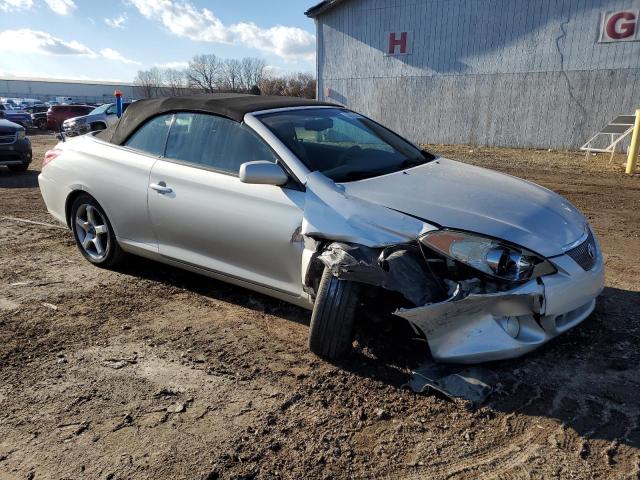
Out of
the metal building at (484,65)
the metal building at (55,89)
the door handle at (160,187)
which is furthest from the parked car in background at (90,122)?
the metal building at (55,89)

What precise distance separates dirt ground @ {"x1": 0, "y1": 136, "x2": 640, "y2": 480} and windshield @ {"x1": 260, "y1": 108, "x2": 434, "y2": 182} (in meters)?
1.18

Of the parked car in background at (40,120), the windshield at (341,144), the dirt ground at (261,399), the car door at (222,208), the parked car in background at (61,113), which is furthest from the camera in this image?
the parked car in background at (40,120)

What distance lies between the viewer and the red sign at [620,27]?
1540 cm

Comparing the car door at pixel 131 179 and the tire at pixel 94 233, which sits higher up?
the car door at pixel 131 179

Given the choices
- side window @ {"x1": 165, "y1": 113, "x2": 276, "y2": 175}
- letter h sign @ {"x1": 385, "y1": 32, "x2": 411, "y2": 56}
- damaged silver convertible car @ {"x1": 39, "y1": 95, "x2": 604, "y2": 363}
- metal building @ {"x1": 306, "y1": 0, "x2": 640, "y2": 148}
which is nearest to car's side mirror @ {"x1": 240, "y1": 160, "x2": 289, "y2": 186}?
damaged silver convertible car @ {"x1": 39, "y1": 95, "x2": 604, "y2": 363}

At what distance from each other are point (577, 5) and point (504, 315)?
17040 mm

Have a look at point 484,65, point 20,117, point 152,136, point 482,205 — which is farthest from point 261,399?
point 20,117

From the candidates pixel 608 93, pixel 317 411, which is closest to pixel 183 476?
pixel 317 411

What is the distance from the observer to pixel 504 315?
281 cm

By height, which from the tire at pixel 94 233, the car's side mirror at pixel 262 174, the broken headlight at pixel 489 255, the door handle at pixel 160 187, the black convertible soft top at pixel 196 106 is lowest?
the tire at pixel 94 233

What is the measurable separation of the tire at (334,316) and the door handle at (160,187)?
1633 mm

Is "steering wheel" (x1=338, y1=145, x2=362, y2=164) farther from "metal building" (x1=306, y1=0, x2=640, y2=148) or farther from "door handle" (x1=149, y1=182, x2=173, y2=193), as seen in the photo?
"metal building" (x1=306, y1=0, x2=640, y2=148)

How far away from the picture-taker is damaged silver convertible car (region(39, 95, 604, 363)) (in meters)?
2.86

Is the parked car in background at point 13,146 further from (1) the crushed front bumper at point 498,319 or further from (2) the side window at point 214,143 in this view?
(1) the crushed front bumper at point 498,319
